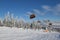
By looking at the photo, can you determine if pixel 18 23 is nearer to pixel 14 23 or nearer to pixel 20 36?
pixel 14 23

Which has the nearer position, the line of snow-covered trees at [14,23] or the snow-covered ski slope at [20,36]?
the snow-covered ski slope at [20,36]

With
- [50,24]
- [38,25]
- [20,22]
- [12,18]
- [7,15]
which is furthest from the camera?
[50,24]

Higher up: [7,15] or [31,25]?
[7,15]

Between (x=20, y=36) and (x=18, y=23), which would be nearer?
(x=20, y=36)

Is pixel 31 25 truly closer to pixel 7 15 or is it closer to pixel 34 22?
pixel 34 22

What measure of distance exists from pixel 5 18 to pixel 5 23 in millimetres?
355

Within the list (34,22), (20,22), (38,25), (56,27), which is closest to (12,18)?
(20,22)

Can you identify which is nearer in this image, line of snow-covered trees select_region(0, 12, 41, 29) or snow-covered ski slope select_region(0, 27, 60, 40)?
snow-covered ski slope select_region(0, 27, 60, 40)

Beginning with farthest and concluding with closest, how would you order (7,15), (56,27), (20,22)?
(56,27) → (20,22) → (7,15)

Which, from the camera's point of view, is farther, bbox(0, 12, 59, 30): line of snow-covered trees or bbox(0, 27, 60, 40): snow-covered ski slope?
bbox(0, 12, 59, 30): line of snow-covered trees

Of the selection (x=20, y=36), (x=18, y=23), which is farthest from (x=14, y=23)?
(x=20, y=36)

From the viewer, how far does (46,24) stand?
14062mm

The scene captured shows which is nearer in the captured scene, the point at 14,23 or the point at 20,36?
the point at 20,36

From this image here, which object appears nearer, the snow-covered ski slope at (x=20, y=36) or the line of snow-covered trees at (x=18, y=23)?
the snow-covered ski slope at (x=20, y=36)
